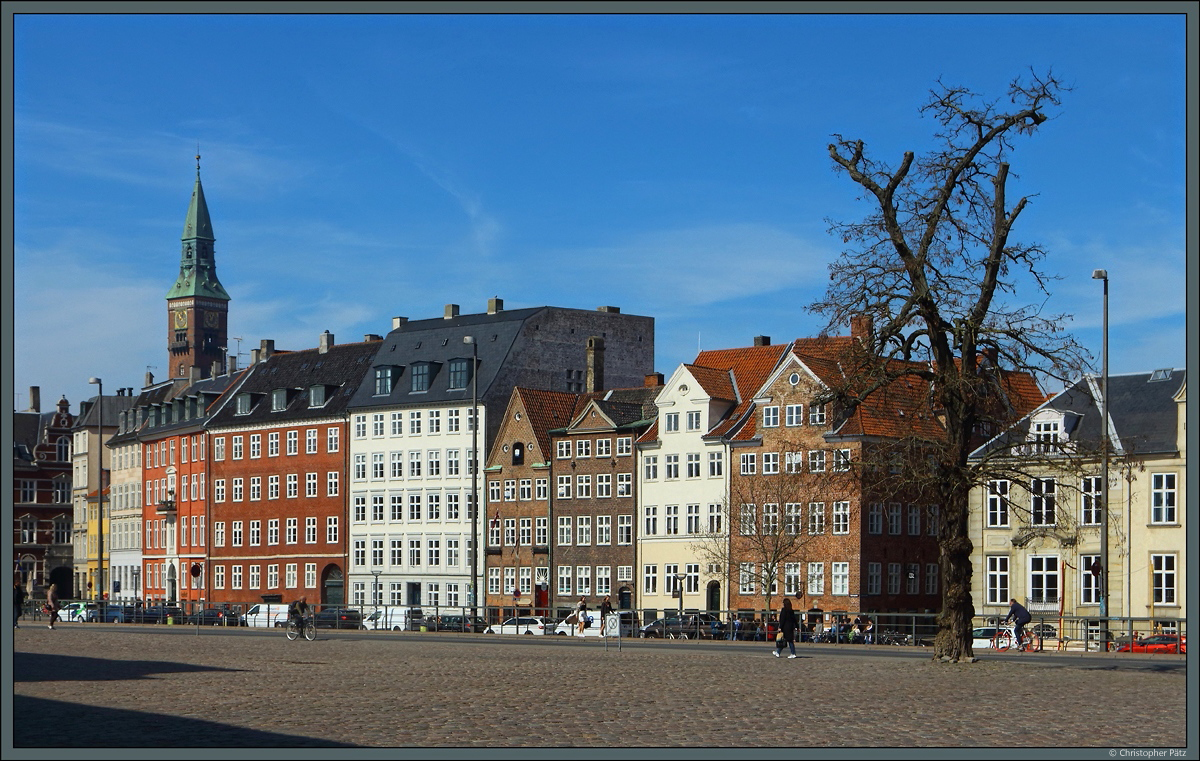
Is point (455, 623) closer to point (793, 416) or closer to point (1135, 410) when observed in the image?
point (793, 416)

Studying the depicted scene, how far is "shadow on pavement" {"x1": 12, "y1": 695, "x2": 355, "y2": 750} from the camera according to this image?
21.1m

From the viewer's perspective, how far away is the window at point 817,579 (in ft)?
283

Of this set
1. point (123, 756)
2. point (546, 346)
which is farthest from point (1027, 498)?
point (123, 756)

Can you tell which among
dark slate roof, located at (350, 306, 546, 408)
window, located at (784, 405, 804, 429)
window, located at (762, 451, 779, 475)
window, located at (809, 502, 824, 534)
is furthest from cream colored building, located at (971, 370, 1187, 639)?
dark slate roof, located at (350, 306, 546, 408)

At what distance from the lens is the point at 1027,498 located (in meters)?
79.8

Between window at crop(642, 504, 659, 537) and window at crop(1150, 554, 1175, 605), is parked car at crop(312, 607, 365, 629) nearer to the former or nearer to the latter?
window at crop(642, 504, 659, 537)

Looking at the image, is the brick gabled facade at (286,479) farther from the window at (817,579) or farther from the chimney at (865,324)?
the chimney at (865,324)

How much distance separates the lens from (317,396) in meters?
116

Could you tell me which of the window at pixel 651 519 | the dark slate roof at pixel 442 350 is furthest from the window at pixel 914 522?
the dark slate roof at pixel 442 350

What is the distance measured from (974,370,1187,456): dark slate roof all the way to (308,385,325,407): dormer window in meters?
51.2

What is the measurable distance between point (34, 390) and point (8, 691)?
507 ft

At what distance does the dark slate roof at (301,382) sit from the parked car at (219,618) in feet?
89.6

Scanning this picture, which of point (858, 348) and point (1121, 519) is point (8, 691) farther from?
point (1121, 519)

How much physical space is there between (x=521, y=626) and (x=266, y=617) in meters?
15.9
